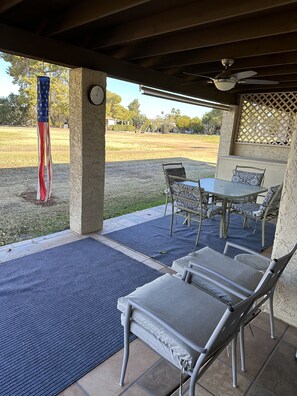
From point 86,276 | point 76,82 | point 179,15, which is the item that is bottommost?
point 86,276

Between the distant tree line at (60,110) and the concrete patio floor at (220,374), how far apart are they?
2.86 metres

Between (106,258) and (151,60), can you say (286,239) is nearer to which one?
(106,258)

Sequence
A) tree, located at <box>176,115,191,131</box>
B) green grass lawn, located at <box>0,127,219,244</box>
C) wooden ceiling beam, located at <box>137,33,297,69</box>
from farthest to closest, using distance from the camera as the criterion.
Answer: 1. tree, located at <box>176,115,191,131</box>
2. green grass lawn, located at <box>0,127,219,244</box>
3. wooden ceiling beam, located at <box>137,33,297,69</box>

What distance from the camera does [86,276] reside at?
2562 millimetres

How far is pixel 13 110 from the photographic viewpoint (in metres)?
11.0

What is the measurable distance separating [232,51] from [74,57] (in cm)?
174

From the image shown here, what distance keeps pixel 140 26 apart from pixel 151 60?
1.18 meters

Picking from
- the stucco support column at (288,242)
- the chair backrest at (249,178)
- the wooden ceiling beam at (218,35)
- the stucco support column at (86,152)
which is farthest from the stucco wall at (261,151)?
the stucco support column at (288,242)

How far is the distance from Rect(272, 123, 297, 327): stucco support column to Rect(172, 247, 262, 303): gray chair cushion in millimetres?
353

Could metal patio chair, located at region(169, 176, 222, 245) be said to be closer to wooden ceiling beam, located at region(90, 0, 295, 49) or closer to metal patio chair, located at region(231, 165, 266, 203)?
metal patio chair, located at region(231, 165, 266, 203)

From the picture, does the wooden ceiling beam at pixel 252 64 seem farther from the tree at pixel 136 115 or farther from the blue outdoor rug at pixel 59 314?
the tree at pixel 136 115

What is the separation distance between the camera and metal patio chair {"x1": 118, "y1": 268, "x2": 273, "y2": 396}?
1141 millimetres

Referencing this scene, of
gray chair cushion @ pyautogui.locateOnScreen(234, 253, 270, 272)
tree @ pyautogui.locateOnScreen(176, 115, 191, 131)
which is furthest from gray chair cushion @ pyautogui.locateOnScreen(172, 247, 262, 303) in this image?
tree @ pyautogui.locateOnScreen(176, 115, 191, 131)

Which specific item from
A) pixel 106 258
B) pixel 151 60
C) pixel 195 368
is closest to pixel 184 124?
pixel 151 60
